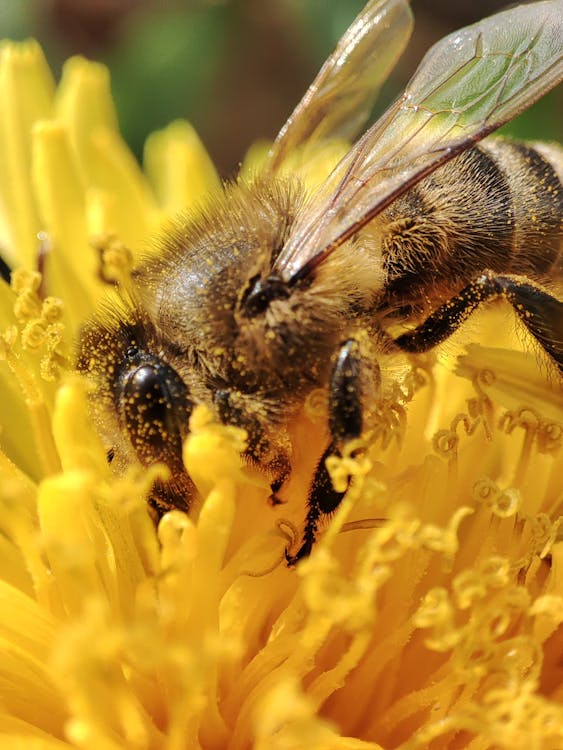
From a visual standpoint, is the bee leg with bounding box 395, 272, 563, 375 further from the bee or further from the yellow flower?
the yellow flower

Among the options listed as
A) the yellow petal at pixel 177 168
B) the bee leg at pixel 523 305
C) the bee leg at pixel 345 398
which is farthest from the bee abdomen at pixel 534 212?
the yellow petal at pixel 177 168

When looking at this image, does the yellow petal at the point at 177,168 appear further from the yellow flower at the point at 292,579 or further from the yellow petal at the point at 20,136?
the yellow flower at the point at 292,579

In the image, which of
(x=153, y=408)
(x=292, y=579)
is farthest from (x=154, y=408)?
(x=292, y=579)

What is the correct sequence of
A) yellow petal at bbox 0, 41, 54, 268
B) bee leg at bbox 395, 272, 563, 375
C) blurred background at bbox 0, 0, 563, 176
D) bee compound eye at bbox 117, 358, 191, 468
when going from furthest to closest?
blurred background at bbox 0, 0, 563, 176, yellow petal at bbox 0, 41, 54, 268, bee leg at bbox 395, 272, 563, 375, bee compound eye at bbox 117, 358, 191, 468

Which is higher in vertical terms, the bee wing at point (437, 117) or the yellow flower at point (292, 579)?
the bee wing at point (437, 117)

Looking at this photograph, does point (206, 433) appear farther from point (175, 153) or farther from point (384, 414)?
point (175, 153)

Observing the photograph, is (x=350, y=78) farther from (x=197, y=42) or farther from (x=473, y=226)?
(x=197, y=42)

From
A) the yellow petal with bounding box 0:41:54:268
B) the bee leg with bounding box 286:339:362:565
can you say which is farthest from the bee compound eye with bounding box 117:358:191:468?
the yellow petal with bounding box 0:41:54:268
